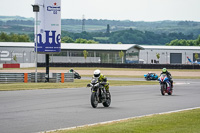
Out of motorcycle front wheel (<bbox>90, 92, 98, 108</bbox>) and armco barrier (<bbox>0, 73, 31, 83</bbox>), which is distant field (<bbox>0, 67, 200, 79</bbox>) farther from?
motorcycle front wheel (<bbox>90, 92, 98, 108</bbox>)

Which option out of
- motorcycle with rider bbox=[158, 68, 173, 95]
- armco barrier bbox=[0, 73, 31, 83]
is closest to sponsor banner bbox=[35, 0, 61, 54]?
armco barrier bbox=[0, 73, 31, 83]

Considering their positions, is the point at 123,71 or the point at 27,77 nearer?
the point at 27,77

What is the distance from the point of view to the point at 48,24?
4256 cm

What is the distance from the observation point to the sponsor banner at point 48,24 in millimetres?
42250

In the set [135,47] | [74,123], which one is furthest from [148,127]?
[135,47]

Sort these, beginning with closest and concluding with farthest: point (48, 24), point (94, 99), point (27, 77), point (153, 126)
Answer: point (153, 126) < point (94, 99) < point (48, 24) < point (27, 77)

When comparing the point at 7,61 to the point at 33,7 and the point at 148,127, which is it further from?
the point at 148,127

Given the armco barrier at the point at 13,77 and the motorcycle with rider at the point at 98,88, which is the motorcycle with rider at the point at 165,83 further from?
the armco barrier at the point at 13,77

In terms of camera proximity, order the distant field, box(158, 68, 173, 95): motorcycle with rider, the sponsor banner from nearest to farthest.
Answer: box(158, 68, 173, 95): motorcycle with rider
the sponsor banner
the distant field

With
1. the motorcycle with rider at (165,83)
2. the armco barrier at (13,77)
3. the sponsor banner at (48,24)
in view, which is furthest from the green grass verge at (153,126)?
the sponsor banner at (48,24)

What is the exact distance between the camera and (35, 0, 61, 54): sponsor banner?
42.2 metres

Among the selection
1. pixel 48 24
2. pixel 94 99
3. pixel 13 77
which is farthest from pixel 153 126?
pixel 13 77

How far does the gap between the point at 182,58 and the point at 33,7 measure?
9213 cm

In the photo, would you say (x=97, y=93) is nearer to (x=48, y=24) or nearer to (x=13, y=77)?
(x=48, y=24)
